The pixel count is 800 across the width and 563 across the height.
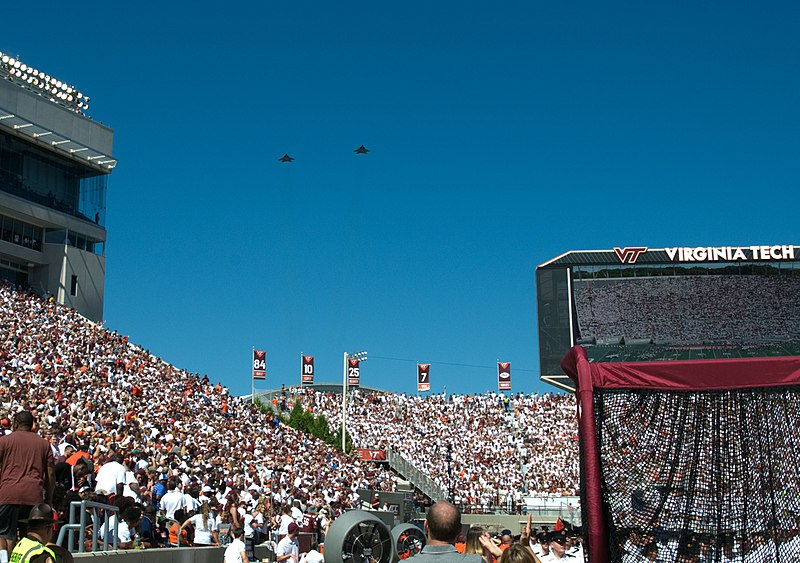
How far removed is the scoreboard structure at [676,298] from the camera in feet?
142

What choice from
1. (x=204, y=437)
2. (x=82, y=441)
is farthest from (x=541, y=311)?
(x=82, y=441)

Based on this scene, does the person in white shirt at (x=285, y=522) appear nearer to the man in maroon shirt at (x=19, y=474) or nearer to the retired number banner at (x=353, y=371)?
the man in maroon shirt at (x=19, y=474)

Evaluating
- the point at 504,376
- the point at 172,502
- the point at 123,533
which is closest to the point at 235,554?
the point at 123,533

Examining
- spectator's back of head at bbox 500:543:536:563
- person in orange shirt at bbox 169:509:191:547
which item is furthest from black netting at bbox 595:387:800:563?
person in orange shirt at bbox 169:509:191:547

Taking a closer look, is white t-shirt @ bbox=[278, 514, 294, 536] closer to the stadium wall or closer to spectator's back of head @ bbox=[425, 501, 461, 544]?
the stadium wall

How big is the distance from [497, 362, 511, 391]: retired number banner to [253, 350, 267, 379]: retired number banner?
1476 cm

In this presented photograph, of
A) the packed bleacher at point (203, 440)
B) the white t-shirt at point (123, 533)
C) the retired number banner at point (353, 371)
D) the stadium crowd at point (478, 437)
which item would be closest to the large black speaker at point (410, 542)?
the white t-shirt at point (123, 533)

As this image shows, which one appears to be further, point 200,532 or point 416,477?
point 416,477

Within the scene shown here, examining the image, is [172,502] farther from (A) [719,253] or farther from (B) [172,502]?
(A) [719,253]

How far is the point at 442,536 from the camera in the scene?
502cm

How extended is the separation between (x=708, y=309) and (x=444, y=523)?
1662 inches

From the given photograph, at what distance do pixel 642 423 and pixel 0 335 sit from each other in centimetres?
2542

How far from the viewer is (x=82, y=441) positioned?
19.5m

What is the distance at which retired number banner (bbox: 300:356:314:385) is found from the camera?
6175 centimetres
